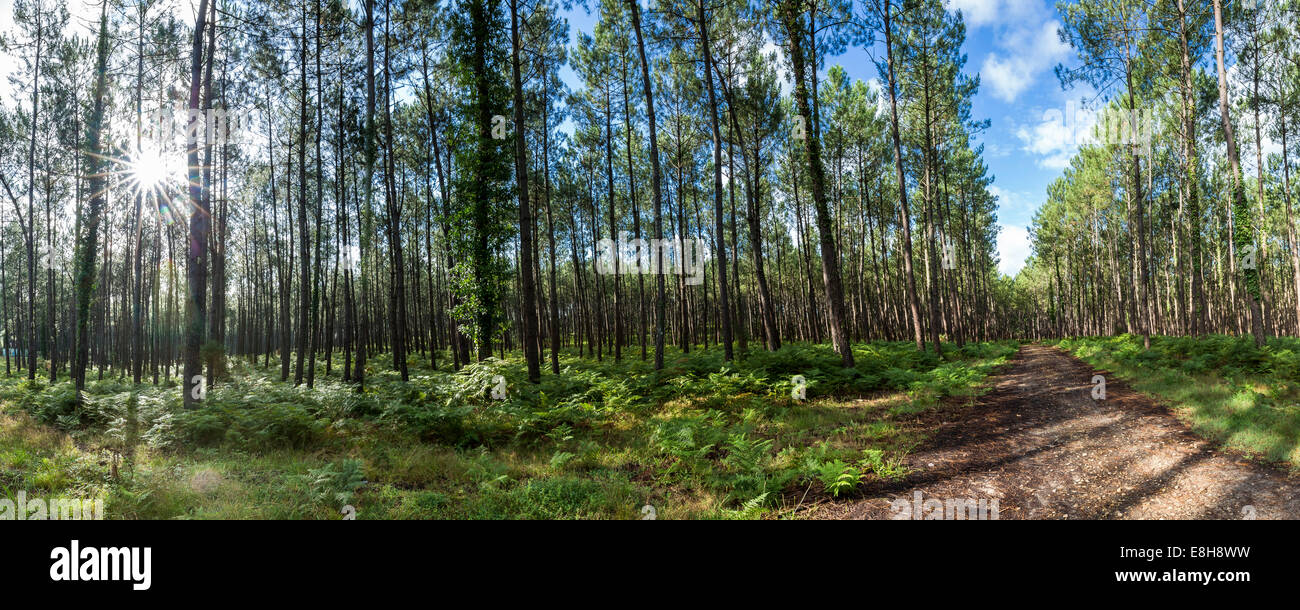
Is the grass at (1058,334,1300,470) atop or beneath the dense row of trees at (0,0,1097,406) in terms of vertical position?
beneath

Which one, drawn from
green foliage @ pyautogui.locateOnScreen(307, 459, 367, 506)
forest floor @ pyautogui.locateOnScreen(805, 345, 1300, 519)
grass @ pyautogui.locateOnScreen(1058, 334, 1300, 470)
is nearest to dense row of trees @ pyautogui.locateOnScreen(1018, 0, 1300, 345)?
grass @ pyautogui.locateOnScreen(1058, 334, 1300, 470)

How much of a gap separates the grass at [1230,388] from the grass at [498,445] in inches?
143

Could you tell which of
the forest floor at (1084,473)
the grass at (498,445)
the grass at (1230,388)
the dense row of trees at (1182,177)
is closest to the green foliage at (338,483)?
the grass at (498,445)

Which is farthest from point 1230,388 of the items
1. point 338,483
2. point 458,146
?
point 458,146

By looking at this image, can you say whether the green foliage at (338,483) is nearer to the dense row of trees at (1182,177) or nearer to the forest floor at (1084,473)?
the forest floor at (1084,473)

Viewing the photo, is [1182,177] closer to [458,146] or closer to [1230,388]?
[1230,388]

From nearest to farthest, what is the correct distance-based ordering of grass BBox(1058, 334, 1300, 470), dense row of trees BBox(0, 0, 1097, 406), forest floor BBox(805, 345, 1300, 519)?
1. forest floor BBox(805, 345, 1300, 519)
2. grass BBox(1058, 334, 1300, 470)
3. dense row of trees BBox(0, 0, 1097, 406)

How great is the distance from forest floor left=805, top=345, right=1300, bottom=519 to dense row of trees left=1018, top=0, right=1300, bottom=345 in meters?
14.6

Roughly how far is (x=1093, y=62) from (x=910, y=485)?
2383 centimetres

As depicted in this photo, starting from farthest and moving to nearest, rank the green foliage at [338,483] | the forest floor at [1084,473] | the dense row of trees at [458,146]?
the dense row of trees at [458,146] → the green foliage at [338,483] → the forest floor at [1084,473]

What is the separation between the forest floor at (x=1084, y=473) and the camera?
447 centimetres

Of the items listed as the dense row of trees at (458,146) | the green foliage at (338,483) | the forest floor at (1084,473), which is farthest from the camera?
the dense row of trees at (458,146)

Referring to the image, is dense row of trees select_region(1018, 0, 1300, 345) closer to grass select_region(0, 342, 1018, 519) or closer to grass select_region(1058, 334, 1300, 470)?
grass select_region(1058, 334, 1300, 470)

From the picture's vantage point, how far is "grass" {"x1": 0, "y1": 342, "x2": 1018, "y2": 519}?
501 centimetres
